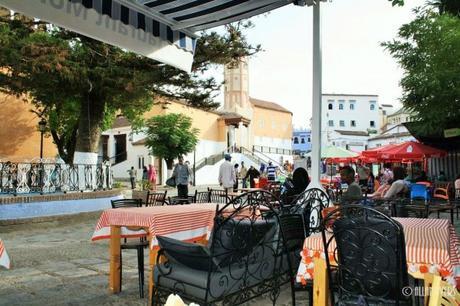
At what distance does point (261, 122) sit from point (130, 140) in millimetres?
25441

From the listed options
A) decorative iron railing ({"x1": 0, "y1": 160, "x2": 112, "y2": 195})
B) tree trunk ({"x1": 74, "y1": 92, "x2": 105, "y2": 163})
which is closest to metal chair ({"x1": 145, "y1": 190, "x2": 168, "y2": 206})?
decorative iron railing ({"x1": 0, "y1": 160, "x2": 112, "y2": 195})

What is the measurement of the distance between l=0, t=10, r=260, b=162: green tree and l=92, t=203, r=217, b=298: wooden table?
6.17 metres

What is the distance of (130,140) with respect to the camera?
38.7m

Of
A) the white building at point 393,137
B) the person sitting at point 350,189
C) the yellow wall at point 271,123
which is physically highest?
the yellow wall at point 271,123

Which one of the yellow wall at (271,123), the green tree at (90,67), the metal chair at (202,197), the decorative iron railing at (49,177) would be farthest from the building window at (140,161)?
the metal chair at (202,197)

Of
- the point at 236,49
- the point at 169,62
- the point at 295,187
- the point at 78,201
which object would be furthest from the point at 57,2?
the point at 78,201

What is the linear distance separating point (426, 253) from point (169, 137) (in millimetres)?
27991

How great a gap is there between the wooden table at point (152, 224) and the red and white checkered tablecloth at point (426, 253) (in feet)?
5.11

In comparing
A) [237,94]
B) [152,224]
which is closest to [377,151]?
[152,224]

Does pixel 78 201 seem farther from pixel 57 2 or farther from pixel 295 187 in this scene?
pixel 57 2

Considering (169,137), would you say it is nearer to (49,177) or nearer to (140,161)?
(140,161)

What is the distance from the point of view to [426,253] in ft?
8.84

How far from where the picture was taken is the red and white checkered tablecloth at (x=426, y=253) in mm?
2648

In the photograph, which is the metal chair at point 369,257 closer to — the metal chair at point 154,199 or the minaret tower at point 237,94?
the metal chair at point 154,199
